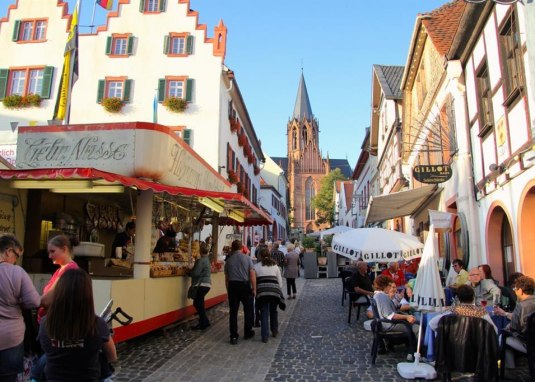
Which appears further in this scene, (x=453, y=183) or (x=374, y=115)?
(x=374, y=115)

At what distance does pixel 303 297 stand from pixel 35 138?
9.45m

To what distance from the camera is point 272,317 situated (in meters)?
8.69

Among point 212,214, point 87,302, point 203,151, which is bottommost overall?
point 87,302

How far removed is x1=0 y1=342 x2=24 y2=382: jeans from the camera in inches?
142

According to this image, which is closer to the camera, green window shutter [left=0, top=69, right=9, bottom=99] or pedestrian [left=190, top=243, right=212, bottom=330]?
pedestrian [left=190, top=243, right=212, bottom=330]

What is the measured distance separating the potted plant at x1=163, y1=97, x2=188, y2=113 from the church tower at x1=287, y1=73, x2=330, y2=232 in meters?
73.8

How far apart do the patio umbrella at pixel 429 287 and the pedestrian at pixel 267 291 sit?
275 centimetres

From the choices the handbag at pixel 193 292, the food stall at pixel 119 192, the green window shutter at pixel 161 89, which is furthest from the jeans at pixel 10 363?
the green window shutter at pixel 161 89

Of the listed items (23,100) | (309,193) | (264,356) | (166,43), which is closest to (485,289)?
(264,356)

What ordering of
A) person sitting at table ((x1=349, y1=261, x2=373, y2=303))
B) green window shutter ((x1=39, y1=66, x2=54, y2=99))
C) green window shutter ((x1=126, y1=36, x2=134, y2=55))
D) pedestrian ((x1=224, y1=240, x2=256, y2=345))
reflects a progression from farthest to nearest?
green window shutter ((x1=126, y1=36, x2=134, y2=55)), green window shutter ((x1=39, y1=66, x2=54, y2=99)), person sitting at table ((x1=349, y1=261, x2=373, y2=303)), pedestrian ((x1=224, y1=240, x2=256, y2=345))

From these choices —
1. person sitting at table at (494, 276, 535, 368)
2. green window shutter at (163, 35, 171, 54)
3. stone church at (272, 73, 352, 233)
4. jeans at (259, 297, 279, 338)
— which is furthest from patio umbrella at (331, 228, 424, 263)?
stone church at (272, 73, 352, 233)

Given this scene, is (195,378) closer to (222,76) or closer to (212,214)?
(212,214)

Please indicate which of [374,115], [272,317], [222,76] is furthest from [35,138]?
[374,115]

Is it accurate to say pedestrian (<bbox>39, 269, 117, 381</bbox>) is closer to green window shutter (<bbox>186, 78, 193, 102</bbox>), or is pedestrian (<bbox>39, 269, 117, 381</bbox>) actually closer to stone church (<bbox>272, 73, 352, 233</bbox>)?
green window shutter (<bbox>186, 78, 193, 102</bbox>)
